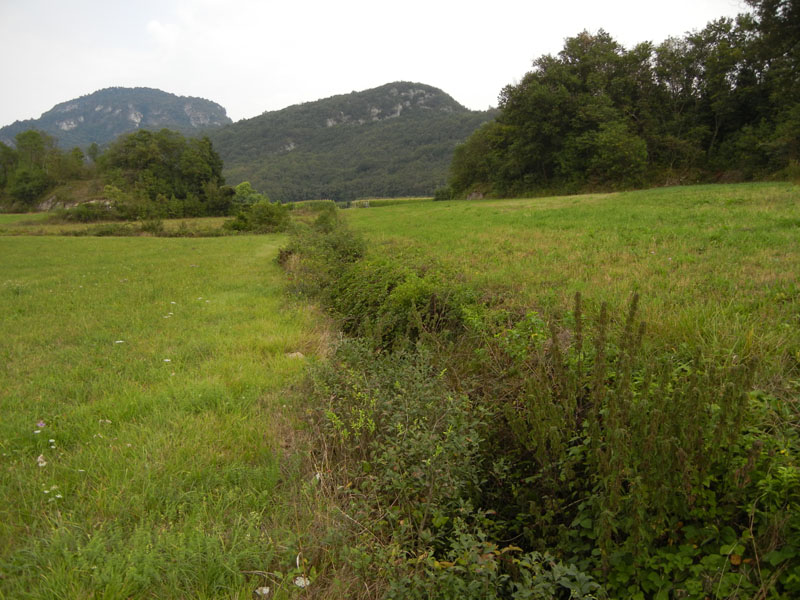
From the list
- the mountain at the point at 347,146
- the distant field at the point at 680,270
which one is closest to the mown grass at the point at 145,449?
the distant field at the point at 680,270

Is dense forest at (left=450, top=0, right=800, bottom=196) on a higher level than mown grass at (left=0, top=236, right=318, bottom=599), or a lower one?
higher

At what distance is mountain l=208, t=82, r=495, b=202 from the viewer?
109 metres

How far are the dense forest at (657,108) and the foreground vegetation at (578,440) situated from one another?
3262 centimetres

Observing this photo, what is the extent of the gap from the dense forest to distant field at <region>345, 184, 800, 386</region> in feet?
85.0

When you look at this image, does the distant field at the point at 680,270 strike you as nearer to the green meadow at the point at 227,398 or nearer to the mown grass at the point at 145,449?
the green meadow at the point at 227,398

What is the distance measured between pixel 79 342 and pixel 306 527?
205 inches

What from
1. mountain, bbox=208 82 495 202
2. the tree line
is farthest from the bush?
mountain, bbox=208 82 495 202

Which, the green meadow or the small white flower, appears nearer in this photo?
the small white flower

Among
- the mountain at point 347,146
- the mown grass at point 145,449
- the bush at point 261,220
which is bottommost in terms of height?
the mown grass at point 145,449

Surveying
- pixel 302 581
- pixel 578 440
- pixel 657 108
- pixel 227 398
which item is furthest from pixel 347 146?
pixel 302 581

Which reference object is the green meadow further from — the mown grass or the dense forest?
the dense forest

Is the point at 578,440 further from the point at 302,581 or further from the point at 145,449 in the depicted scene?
the point at 145,449

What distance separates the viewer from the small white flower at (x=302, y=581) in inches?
80.4

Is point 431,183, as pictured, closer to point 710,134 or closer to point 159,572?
point 710,134
